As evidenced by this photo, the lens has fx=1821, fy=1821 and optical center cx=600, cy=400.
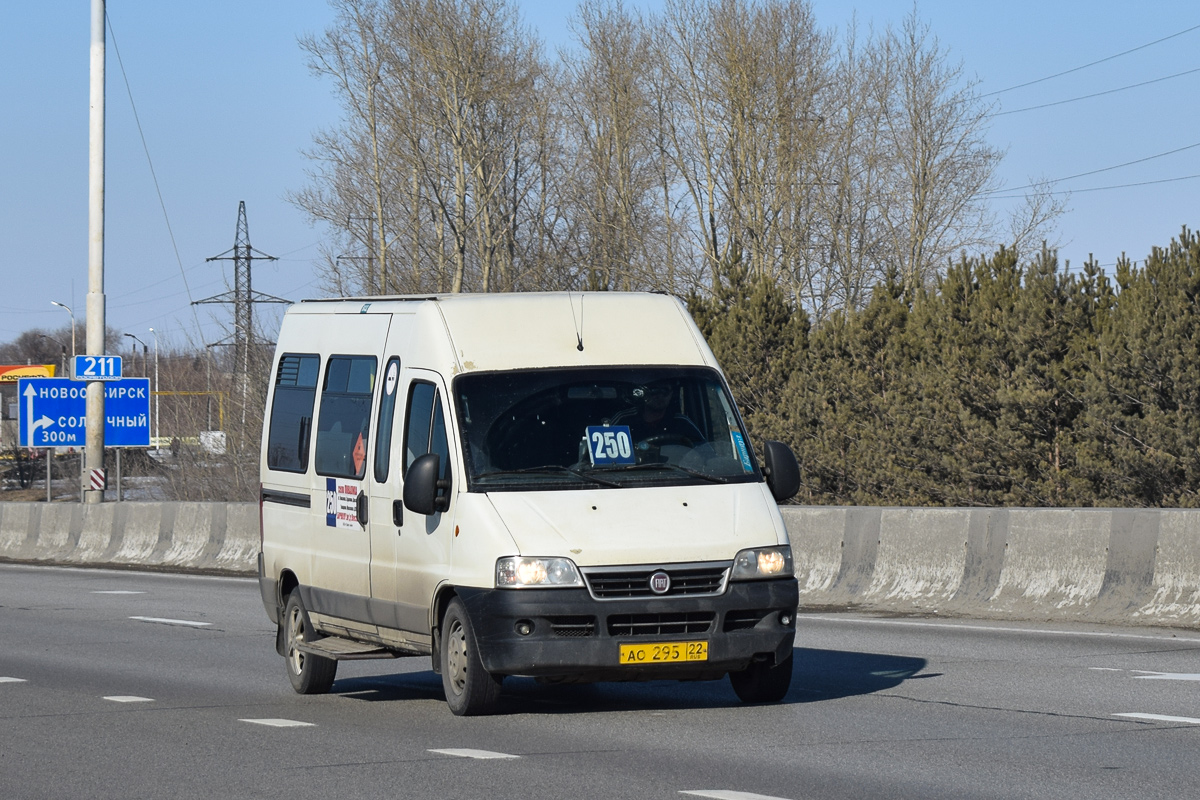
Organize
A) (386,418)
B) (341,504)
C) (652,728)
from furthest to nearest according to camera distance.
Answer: (341,504) → (386,418) → (652,728)

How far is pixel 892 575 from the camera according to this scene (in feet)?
54.0

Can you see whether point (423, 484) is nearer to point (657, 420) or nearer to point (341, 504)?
point (657, 420)

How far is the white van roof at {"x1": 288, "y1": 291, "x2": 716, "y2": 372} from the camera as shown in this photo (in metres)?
9.88

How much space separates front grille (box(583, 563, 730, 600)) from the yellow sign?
87.1m

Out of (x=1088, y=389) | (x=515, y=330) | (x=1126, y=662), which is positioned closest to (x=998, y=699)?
(x=1126, y=662)

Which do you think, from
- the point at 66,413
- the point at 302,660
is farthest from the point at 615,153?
the point at 302,660

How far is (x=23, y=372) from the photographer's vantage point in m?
102

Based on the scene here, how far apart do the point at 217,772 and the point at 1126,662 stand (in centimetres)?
630

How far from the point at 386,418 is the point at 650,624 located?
219 cm

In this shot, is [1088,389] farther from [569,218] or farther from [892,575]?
[569,218]

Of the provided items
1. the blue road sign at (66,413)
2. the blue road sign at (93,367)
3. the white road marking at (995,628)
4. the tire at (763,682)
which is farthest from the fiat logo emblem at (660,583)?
the blue road sign at (66,413)

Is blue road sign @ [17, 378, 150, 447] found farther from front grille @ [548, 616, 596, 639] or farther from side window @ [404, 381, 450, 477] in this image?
front grille @ [548, 616, 596, 639]

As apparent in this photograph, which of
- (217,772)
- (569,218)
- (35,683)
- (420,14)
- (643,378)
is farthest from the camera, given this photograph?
(569,218)

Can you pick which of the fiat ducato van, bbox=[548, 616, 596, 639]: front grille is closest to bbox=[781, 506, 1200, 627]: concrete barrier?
the fiat ducato van
